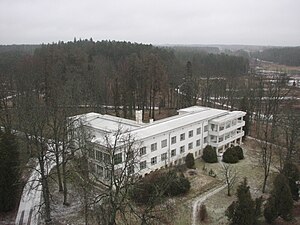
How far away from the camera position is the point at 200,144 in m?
38.0

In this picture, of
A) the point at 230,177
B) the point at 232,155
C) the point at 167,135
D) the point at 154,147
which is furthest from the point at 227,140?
the point at 154,147

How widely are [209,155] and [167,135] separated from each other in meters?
5.91

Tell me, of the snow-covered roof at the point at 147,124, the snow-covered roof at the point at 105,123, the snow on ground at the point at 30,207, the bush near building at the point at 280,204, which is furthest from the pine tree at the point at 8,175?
the bush near building at the point at 280,204

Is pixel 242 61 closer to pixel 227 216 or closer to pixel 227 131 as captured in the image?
pixel 227 131

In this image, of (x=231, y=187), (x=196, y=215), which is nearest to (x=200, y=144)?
(x=231, y=187)

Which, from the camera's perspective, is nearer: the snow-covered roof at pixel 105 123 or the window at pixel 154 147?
the window at pixel 154 147

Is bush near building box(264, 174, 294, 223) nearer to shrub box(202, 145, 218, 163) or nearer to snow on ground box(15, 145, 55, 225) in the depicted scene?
shrub box(202, 145, 218, 163)

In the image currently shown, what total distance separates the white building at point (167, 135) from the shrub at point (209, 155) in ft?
6.01

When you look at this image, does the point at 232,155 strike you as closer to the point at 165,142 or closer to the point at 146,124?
the point at 165,142

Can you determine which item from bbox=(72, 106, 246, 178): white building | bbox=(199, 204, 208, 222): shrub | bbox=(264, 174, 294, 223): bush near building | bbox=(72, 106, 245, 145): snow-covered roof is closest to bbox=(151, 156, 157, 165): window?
bbox=(72, 106, 246, 178): white building

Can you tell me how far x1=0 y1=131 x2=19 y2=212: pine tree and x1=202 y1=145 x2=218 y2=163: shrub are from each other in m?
20.4

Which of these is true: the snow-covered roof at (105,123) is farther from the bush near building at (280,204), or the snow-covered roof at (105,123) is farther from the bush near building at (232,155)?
the bush near building at (280,204)

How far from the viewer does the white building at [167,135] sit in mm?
29391

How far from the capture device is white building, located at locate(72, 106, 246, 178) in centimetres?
2939
